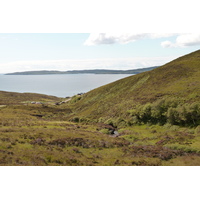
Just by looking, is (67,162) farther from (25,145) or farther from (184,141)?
(184,141)

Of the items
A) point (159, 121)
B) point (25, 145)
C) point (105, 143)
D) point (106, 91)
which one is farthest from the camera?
point (106, 91)

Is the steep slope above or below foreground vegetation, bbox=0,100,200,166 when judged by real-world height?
above

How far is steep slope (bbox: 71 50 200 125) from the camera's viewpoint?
57.3 meters

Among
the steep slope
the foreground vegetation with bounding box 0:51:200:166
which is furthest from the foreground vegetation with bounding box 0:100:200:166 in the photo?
the steep slope

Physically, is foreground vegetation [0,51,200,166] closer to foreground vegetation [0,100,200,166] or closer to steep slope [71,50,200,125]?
foreground vegetation [0,100,200,166]

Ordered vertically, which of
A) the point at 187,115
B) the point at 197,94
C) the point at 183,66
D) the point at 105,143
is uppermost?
the point at 183,66

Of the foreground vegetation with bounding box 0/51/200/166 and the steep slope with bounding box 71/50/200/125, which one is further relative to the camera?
the steep slope with bounding box 71/50/200/125

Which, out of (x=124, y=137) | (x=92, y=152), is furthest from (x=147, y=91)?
(x=92, y=152)

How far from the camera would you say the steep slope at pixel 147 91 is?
57344 mm

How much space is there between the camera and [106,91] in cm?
9856

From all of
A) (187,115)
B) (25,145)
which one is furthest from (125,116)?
(25,145)

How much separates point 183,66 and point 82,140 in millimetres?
74134

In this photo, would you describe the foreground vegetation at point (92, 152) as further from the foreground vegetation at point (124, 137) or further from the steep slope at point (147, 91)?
the steep slope at point (147, 91)

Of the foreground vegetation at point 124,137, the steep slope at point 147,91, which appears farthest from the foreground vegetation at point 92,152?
the steep slope at point 147,91
